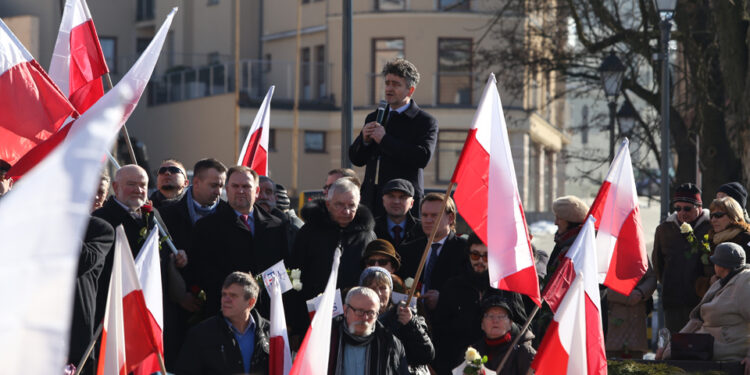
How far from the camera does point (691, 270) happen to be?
11.0m

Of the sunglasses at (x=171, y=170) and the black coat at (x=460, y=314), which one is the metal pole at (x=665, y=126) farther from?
the sunglasses at (x=171, y=170)

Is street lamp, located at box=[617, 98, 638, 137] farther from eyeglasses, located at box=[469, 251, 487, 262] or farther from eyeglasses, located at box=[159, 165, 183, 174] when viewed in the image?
eyeglasses, located at box=[469, 251, 487, 262]

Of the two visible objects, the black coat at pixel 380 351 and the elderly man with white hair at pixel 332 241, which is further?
the elderly man with white hair at pixel 332 241

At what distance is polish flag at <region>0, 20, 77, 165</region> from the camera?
25.0 ft

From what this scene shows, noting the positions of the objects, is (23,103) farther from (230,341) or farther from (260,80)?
(260,80)

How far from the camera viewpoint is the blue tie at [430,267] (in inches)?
340

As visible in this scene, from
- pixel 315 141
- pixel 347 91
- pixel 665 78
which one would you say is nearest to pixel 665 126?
pixel 665 78

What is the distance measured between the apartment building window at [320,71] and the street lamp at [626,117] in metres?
21.6

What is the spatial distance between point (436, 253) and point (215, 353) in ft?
6.26

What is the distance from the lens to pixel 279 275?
301 inches

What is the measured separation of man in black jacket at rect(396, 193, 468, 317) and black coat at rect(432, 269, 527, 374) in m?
0.25

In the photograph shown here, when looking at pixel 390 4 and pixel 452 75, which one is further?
pixel 390 4

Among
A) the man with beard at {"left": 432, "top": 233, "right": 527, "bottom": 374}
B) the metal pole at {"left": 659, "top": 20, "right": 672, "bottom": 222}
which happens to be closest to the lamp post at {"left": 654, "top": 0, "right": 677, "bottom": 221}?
the metal pole at {"left": 659, "top": 20, "right": 672, "bottom": 222}

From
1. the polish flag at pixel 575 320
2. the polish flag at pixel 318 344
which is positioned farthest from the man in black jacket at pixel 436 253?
the polish flag at pixel 318 344
